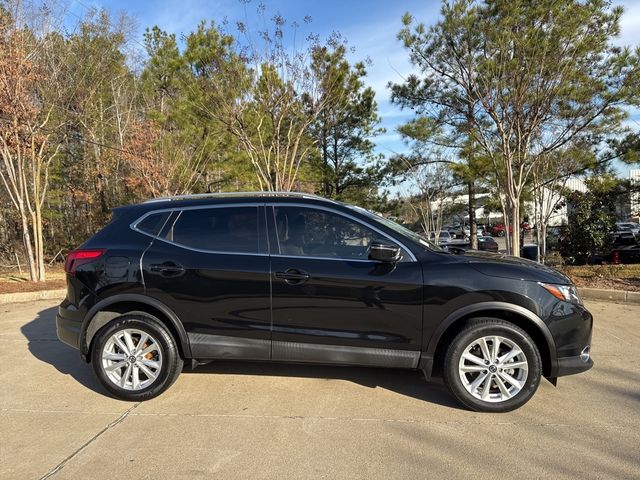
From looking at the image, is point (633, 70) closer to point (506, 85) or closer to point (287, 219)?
point (506, 85)

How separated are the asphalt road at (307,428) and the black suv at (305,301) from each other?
312 millimetres

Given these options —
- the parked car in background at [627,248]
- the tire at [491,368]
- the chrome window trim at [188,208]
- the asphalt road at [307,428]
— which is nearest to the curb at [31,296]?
the asphalt road at [307,428]

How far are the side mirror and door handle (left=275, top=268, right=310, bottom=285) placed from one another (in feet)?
1.88

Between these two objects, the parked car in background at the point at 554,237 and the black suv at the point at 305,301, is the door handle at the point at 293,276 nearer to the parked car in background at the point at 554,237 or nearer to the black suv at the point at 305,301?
the black suv at the point at 305,301

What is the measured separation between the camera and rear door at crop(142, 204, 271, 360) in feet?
13.1

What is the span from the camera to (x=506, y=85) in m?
9.08

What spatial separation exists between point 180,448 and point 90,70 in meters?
19.4

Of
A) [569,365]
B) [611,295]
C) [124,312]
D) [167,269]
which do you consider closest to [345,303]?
[167,269]

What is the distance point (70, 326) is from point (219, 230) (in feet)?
5.26

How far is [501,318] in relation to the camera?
12.7ft

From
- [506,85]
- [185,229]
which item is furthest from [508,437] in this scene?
[506,85]

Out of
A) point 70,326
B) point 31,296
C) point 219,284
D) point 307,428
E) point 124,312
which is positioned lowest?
point 307,428

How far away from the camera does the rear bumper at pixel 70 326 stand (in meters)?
4.19

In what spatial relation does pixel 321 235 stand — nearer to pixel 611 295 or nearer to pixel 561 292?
pixel 561 292
